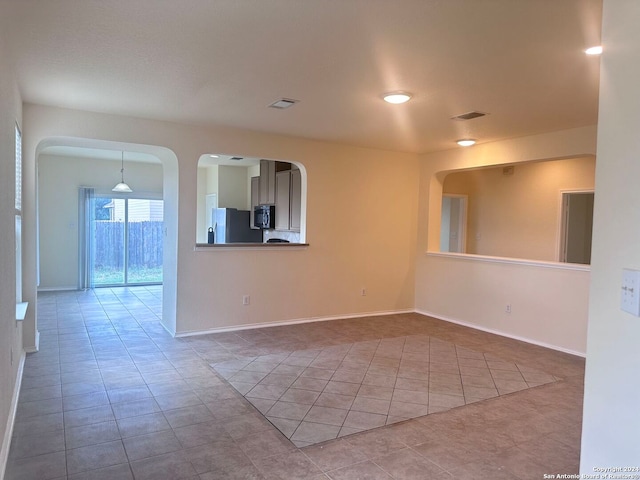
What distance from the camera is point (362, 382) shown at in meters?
3.64

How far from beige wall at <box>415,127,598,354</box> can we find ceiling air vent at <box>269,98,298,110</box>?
285 cm

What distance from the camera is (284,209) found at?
697 centimetres

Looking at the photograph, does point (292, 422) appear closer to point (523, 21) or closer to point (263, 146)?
point (523, 21)

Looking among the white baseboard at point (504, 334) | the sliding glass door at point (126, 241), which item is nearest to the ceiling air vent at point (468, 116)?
the white baseboard at point (504, 334)

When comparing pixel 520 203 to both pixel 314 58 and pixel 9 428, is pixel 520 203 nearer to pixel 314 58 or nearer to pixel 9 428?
pixel 314 58

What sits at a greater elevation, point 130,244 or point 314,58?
point 314,58

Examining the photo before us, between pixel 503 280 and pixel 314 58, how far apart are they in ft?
12.7

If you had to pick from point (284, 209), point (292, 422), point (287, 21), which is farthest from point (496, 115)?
point (284, 209)

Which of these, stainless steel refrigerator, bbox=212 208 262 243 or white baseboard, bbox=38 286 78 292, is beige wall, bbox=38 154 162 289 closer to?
white baseboard, bbox=38 286 78 292

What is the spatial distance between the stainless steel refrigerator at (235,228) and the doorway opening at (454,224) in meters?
3.51

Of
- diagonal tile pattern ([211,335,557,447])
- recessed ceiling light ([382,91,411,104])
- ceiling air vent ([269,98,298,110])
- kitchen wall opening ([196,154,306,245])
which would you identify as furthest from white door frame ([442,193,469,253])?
ceiling air vent ([269,98,298,110])

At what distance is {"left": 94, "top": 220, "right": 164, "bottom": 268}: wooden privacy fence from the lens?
28.3 feet

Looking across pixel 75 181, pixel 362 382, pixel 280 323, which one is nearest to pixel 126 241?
pixel 75 181

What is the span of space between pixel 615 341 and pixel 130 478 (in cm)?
227
